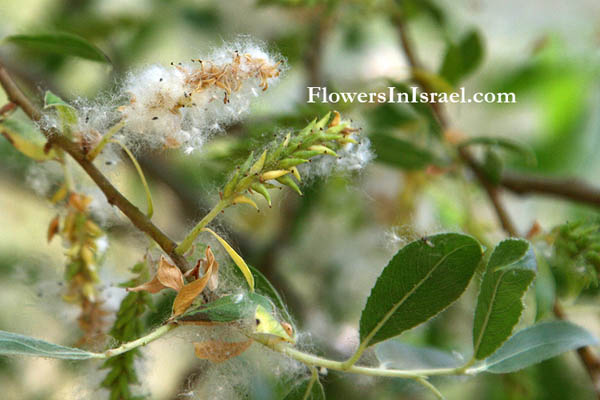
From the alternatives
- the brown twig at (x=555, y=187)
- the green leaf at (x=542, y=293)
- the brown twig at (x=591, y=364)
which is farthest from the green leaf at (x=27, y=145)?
the brown twig at (x=555, y=187)

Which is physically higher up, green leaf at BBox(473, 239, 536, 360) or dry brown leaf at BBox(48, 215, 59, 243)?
green leaf at BBox(473, 239, 536, 360)

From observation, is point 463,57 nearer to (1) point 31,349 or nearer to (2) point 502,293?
(2) point 502,293

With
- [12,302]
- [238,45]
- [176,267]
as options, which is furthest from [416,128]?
[12,302]

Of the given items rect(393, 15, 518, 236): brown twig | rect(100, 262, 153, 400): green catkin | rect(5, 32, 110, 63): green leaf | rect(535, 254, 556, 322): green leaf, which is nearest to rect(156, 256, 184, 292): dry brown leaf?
rect(100, 262, 153, 400): green catkin

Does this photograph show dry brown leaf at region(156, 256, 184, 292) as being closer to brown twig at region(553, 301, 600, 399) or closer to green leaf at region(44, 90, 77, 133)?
green leaf at region(44, 90, 77, 133)

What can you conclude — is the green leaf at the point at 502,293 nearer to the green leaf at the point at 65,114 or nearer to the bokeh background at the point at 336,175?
the bokeh background at the point at 336,175

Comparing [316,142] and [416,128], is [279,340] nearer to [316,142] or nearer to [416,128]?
[316,142]
